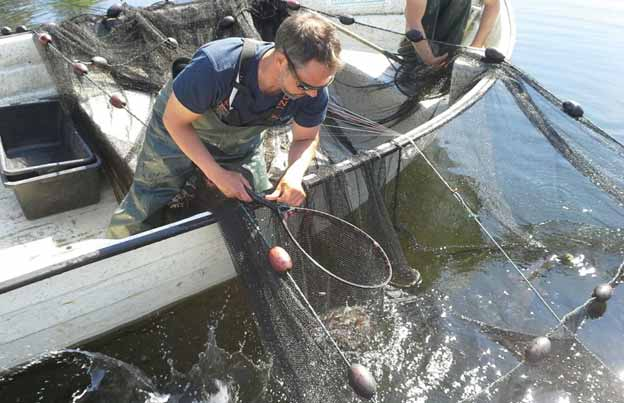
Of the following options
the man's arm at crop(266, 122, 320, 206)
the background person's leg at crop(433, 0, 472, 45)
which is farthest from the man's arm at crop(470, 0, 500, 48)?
the man's arm at crop(266, 122, 320, 206)

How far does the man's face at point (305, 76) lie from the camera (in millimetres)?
1998

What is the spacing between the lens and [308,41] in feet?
6.38

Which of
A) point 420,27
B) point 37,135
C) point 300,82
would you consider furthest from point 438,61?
point 37,135

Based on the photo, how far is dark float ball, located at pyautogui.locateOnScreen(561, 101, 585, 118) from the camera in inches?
133

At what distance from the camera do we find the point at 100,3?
11.8 meters

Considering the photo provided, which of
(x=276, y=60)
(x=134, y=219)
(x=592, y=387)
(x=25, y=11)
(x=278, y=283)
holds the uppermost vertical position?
(x=276, y=60)

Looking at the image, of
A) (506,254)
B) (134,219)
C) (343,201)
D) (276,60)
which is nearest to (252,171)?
(343,201)

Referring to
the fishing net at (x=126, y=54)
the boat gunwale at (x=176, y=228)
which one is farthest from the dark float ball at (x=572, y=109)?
the fishing net at (x=126, y=54)

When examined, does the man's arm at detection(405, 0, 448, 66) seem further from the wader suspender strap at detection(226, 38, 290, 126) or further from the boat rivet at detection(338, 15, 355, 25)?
the wader suspender strap at detection(226, 38, 290, 126)

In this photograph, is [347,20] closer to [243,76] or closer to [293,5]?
[293,5]

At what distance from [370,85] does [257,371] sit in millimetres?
3129

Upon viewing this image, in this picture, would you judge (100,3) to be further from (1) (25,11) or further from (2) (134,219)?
(2) (134,219)

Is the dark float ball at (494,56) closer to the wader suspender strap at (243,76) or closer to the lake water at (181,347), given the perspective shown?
the lake water at (181,347)

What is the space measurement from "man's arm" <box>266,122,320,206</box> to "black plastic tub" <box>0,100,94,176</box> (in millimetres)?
2588
